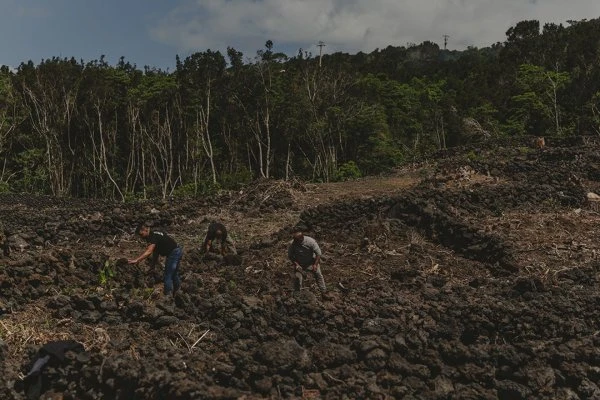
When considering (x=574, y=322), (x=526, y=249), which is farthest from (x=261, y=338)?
(x=526, y=249)

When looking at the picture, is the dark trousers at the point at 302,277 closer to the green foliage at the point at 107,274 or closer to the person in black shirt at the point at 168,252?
the person in black shirt at the point at 168,252

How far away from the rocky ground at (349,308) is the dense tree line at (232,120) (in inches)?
781

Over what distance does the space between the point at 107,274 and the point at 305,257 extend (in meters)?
3.23

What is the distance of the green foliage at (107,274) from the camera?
937 centimetres

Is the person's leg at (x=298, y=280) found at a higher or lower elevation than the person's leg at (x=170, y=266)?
lower

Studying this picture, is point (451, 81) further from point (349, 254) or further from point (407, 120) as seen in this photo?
point (349, 254)

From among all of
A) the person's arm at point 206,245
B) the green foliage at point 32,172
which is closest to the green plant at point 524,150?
the person's arm at point 206,245

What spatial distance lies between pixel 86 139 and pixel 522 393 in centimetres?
3670

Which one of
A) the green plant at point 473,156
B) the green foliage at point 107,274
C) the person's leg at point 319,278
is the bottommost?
the person's leg at point 319,278

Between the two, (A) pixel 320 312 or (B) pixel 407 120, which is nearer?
(A) pixel 320 312

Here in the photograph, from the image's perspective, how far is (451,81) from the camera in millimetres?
47438

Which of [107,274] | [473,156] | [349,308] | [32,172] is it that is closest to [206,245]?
[107,274]

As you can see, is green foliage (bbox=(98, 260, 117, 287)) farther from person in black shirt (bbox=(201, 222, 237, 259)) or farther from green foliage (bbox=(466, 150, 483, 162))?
green foliage (bbox=(466, 150, 483, 162))

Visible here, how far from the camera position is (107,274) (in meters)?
9.55
